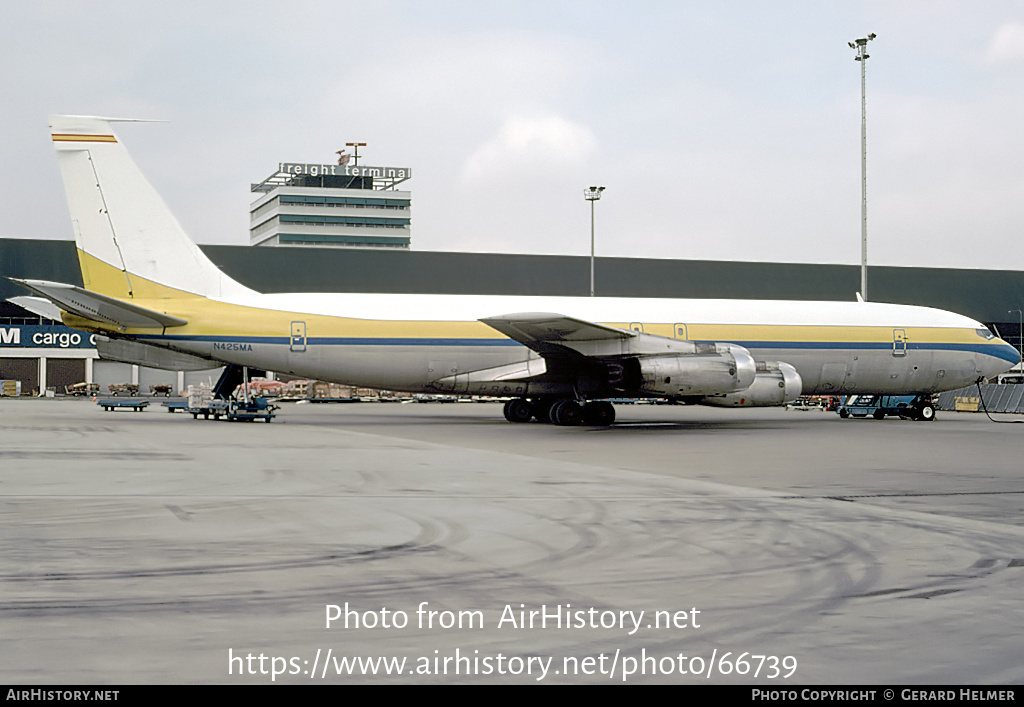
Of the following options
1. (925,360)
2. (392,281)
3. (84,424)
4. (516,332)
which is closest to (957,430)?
(925,360)

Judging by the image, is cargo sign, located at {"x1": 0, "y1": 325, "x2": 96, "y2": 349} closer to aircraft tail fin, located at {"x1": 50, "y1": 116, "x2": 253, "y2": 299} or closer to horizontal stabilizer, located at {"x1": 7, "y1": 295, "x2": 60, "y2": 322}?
horizontal stabilizer, located at {"x1": 7, "y1": 295, "x2": 60, "y2": 322}

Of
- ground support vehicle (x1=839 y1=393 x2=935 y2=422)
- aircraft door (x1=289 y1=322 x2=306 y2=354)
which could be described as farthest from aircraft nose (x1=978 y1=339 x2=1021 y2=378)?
aircraft door (x1=289 y1=322 x2=306 y2=354)

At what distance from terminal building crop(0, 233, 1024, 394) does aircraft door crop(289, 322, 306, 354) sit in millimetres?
40461

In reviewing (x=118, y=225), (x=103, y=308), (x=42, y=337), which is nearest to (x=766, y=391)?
(x=103, y=308)

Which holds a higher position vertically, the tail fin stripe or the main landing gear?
the tail fin stripe

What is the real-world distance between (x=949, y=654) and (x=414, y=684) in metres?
2.73

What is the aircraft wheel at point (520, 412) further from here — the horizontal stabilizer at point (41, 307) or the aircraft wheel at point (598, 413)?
the horizontal stabilizer at point (41, 307)

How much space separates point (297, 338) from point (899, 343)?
18.6 metres

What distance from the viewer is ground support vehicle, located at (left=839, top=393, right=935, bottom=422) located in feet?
111

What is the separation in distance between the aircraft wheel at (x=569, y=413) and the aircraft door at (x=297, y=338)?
7.41m

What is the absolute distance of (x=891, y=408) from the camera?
34.5 m

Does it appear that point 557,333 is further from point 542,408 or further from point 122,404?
point 122,404

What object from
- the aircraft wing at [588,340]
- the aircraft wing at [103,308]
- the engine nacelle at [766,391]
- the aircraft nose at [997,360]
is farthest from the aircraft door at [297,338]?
the aircraft nose at [997,360]
